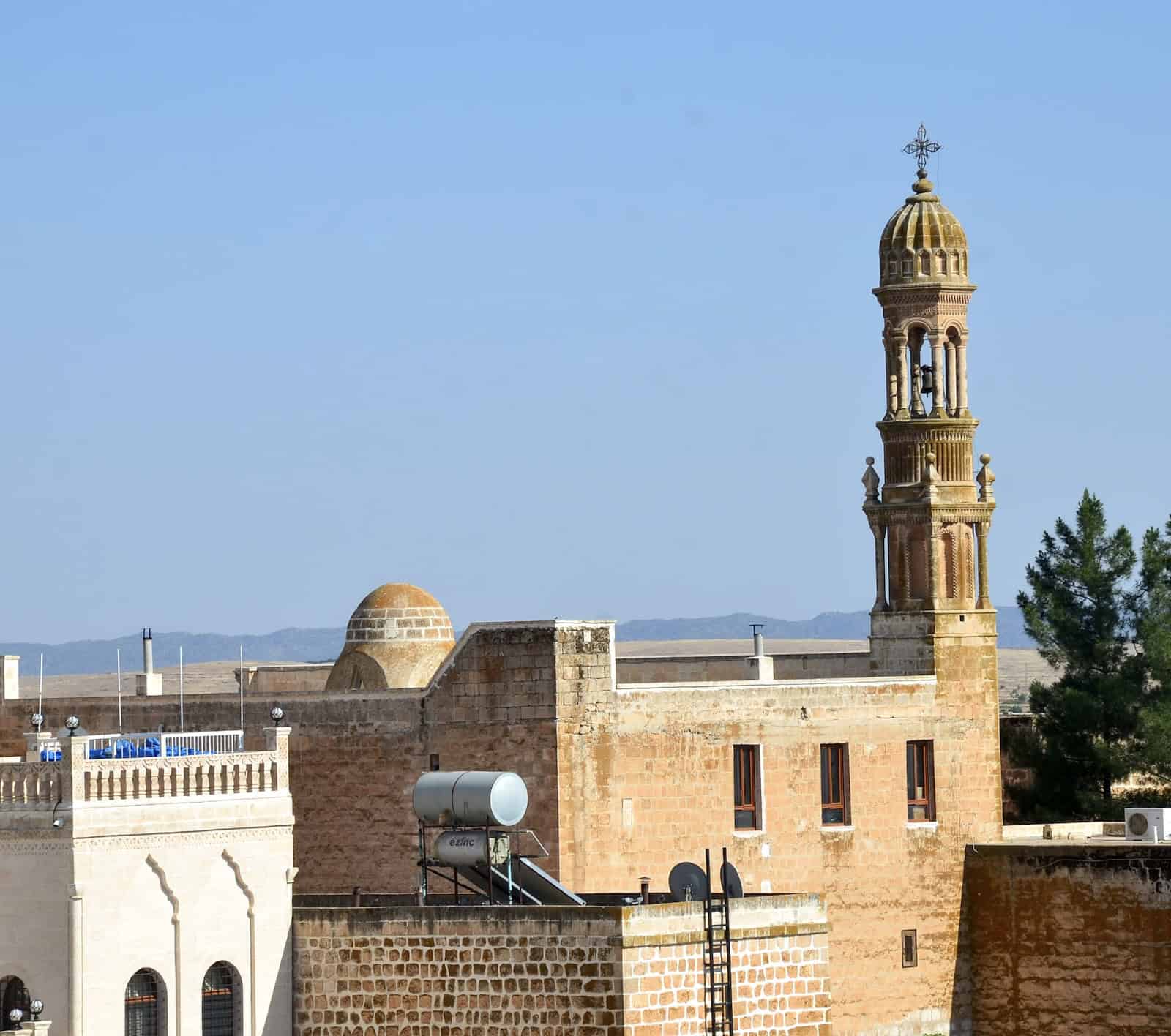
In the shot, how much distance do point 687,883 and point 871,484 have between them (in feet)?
43.4

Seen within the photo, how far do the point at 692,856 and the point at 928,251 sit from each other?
480 inches

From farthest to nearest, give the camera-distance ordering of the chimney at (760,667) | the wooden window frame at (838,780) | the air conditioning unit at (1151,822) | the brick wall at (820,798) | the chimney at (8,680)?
1. the chimney at (8,680)
2. the chimney at (760,667)
3. the air conditioning unit at (1151,822)
4. the wooden window frame at (838,780)
5. the brick wall at (820,798)

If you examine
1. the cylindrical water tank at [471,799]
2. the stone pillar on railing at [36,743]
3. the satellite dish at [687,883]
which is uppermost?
the stone pillar on railing at [36,743]

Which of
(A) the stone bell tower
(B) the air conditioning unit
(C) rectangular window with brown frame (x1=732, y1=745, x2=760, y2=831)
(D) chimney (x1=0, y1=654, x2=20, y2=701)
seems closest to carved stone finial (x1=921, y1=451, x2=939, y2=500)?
(A) the stone bell tower

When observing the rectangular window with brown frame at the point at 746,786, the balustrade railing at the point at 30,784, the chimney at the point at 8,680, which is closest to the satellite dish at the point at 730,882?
the rectangular window with brown frame at the point at 746,786

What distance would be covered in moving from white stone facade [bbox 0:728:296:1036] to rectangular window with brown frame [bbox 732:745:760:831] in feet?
30.7

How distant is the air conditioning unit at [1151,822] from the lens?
4734 cm

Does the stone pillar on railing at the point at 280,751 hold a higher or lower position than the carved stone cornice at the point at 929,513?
lower

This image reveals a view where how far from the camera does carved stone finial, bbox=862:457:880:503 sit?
49.9 meters

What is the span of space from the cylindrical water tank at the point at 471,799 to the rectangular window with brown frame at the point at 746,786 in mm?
7581

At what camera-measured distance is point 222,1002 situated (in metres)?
37.0

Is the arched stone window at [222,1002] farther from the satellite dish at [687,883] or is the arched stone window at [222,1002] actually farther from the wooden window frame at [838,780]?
the wooden window frame at [838,780]

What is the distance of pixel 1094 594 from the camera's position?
58.0 m

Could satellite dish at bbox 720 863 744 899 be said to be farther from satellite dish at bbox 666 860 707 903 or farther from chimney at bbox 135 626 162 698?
chimney at bbox 135 626 162 698
